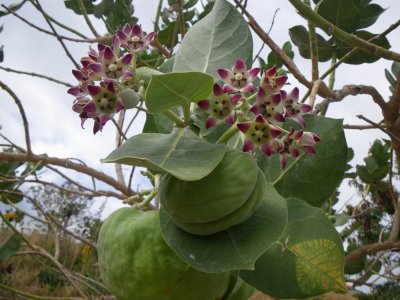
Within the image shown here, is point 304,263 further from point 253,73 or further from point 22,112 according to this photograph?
point 22,112

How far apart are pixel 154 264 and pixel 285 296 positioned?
0.18m

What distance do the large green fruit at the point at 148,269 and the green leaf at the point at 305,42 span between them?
88 cm

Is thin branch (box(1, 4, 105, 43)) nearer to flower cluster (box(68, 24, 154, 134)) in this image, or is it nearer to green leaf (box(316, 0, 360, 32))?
green leaf (box(316, 0, 360, 32))

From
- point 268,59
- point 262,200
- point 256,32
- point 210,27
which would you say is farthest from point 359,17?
point 262,200

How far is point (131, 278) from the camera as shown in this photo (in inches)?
23.4

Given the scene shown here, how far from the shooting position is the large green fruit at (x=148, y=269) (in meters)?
0.59

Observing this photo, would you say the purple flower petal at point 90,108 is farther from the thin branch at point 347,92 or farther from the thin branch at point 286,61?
the thin branch at point 286,61

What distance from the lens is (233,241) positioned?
0.55 metres

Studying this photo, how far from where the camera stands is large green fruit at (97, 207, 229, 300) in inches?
23.1

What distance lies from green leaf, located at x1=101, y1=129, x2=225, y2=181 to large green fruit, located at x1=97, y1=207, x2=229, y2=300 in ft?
0.42

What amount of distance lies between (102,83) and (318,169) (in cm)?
38

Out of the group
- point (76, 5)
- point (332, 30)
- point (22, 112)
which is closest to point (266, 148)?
point (332, 30)

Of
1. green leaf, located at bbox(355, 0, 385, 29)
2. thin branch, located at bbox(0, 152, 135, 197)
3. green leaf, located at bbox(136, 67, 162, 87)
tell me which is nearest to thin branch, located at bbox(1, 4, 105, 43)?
thin branch, located at bbox(0, 152, 135, 197)

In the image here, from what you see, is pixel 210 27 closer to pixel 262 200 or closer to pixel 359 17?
pixel 262 200
